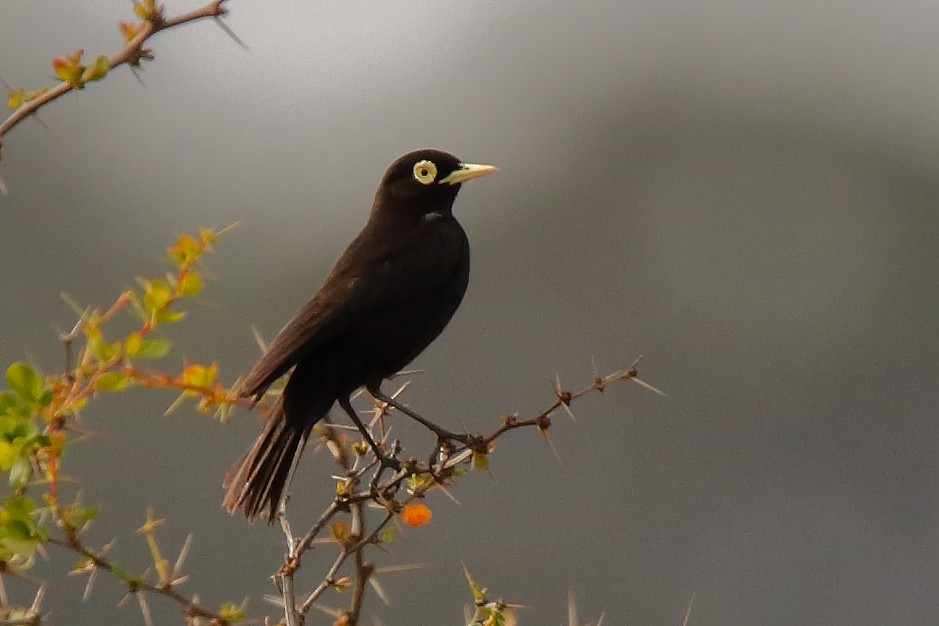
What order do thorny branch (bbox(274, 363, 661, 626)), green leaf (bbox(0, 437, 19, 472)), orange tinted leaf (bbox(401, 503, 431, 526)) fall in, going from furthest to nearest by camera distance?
orange tinted leaf (bbox(401, 503, 431, 526)) → thorny branch (bbox(274, 363, 661, 626)) → green leaf (bbox(0, 437, 19, 472))

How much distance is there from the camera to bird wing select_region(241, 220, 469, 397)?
4305 mm

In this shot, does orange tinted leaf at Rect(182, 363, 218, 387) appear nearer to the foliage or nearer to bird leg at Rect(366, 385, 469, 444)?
the foliage

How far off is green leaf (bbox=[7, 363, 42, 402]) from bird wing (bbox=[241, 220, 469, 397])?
1.27 m

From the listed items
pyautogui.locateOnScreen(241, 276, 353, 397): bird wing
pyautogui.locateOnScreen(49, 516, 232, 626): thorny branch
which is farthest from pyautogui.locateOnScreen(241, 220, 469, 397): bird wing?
pyautogui.locateOnScreen(49, 516, 232, 626): thorny branch

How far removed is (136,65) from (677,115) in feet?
77.7

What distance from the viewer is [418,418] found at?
4.68 m

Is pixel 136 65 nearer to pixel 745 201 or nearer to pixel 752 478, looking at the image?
pixel 752 478

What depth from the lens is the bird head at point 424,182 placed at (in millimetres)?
5301

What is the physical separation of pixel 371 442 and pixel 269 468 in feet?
2.13

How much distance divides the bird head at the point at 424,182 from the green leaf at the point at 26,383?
102 inches

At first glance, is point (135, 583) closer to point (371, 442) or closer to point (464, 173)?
point (371, 442)

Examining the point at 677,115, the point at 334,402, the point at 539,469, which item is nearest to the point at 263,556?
the point at 539,469

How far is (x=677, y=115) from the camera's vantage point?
26.2 metres

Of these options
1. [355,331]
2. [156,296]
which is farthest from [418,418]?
[156,296]
